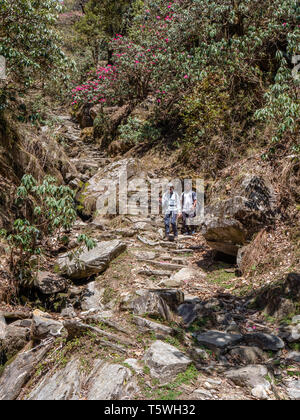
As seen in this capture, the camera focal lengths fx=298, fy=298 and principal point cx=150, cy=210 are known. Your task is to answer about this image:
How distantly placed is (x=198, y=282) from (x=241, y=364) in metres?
2.48

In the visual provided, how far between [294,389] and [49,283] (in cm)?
412

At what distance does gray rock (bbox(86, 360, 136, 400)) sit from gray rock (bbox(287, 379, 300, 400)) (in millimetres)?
1387

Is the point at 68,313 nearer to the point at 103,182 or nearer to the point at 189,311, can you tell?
the point at 189,311

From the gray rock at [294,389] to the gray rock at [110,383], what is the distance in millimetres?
1387

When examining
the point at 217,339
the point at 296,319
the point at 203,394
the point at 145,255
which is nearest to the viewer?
the point at 203,394

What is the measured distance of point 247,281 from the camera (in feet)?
17.0

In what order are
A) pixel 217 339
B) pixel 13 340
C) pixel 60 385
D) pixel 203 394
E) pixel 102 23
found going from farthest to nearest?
pixel 102 23 < pixel 13 340 < pixel 217 339 < pixel 60 385 < pixel 203 394

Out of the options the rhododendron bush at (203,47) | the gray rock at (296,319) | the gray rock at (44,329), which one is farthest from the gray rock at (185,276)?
the rhododendron bush at (203,47)

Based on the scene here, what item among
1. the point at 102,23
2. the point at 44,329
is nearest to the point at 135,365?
the point at 44,329

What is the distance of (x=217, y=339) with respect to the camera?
3.58 metres

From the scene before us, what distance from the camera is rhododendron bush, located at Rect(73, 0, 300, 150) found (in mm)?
9117

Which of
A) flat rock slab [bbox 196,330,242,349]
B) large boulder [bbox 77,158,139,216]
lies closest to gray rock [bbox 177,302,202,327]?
flat rock slab [bbox 196,330,242,349]

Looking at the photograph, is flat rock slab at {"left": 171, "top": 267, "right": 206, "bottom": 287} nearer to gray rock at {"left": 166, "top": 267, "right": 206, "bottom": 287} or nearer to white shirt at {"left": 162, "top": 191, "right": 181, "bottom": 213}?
gray rock at {"left": 166, "top": 267, "right": 206, "bottom": 287}
